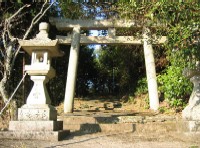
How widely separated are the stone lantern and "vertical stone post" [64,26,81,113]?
14.0 ft

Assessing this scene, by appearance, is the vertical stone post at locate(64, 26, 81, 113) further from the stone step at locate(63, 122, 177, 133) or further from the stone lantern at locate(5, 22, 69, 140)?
the stone lantern at locate(5, 22, 69, 140)

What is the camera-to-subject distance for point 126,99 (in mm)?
14367

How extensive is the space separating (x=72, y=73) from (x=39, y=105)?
496cm

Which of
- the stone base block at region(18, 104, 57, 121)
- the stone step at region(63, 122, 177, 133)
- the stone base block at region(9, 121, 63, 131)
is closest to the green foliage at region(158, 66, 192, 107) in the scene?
the stone step at region(63, 122, 177, 133)

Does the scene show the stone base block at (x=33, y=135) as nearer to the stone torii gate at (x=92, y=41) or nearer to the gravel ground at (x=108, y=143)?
the gravel ground at (x=108, y=143)

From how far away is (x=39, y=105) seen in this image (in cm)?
591

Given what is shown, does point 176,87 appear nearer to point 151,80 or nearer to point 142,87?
Answer: point 151,80

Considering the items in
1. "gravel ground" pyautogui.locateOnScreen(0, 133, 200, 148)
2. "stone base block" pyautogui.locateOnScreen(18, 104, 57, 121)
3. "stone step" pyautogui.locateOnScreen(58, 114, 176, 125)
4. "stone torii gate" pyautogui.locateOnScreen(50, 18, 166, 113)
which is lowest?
"gravel ground" pyautogui.locateOnScreen(0, 133, 200, 148)

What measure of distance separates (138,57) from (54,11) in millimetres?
4806

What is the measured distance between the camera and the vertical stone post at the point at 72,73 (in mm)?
10625

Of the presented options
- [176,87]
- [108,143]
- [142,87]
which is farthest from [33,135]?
[142,87]

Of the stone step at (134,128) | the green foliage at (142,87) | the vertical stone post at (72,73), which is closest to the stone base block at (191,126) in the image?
the stone step at (134,128)

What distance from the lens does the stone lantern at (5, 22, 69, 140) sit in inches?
216

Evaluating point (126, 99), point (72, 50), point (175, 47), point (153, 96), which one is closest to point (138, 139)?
point (175, 47)
